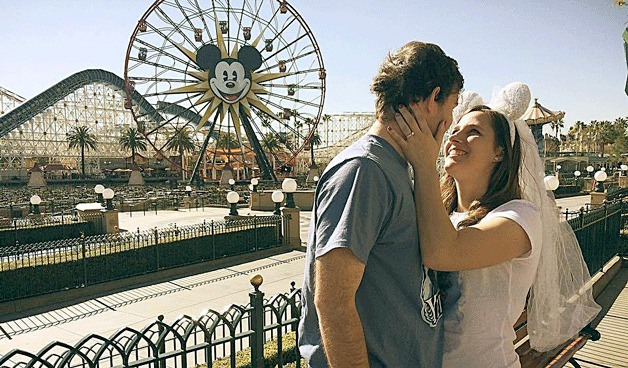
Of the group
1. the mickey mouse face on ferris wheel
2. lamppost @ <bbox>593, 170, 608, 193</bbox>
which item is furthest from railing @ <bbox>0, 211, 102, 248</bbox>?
lamppost @ <bbox>593, 170, 608, 193</bbox>

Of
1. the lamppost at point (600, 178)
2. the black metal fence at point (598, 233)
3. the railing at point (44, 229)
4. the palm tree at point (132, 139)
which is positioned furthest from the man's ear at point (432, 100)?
the palm tree at point (132, 139)

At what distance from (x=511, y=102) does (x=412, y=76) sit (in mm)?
862

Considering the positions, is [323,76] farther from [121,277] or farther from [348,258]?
[348,258]

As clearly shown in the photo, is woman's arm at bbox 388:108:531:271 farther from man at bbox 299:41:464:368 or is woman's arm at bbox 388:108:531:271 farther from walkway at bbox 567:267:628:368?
walkway at bbox 567:267:628:368

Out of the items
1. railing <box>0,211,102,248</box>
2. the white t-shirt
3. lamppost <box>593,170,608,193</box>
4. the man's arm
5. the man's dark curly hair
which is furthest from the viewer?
lamppost <box>593,170,608,193</box>

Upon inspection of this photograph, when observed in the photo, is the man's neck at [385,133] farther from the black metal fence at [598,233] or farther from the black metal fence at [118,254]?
the black metal fence at [118,254]

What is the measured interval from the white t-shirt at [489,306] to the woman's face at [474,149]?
0.23m

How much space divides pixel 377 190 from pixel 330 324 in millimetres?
402

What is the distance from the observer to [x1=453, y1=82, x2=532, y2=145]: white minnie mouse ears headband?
203 centimetres

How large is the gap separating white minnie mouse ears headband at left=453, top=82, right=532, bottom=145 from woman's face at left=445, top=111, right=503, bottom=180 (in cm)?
10

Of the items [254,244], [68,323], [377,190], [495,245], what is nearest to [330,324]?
[377,190]

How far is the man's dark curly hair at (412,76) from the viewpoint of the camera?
4.60 ft

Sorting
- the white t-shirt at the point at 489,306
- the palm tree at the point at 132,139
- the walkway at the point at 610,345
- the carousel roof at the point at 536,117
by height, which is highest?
the palm tree at the point at 132,139

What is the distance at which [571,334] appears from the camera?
2.69m
